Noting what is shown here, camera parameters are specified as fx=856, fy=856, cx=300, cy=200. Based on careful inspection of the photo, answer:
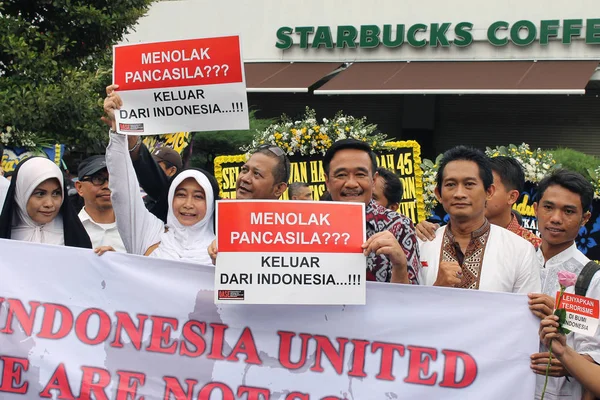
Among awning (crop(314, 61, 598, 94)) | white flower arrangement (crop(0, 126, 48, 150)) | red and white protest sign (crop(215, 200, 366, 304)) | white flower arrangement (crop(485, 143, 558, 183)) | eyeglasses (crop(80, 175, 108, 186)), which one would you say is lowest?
red and white protest sign (crop(215, 200, 366, 304))

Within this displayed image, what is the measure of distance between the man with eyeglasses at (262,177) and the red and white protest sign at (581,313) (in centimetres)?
161

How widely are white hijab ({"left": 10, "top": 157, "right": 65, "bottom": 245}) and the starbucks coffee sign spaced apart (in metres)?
13.0

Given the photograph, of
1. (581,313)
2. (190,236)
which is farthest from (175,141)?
(581,313)

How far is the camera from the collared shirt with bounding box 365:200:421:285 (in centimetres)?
350

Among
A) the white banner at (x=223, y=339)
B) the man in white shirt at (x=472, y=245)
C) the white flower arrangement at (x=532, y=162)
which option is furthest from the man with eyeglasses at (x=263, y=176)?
the white flower arrangement at (x=532, y=162)

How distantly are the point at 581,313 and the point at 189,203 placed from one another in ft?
6.42

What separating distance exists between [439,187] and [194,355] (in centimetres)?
131

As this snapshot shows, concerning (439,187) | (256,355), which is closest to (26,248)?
(256,355)

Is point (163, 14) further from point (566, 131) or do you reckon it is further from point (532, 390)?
point (532, 390)

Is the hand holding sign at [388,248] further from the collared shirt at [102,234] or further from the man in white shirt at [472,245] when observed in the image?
the collared shirt at [102,234]

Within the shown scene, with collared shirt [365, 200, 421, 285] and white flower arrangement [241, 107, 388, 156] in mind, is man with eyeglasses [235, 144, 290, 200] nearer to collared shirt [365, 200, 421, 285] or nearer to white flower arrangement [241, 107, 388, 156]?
collared shirt [365, 200, 421, 285]

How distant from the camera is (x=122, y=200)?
13.2 feet

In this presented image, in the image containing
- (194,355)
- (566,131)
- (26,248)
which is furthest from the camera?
(566,131)

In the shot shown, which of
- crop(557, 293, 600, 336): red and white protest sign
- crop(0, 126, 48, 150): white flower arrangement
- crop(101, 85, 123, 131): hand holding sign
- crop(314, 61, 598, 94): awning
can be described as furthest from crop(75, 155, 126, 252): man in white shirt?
crop(314, 61, 598, 94): awning
